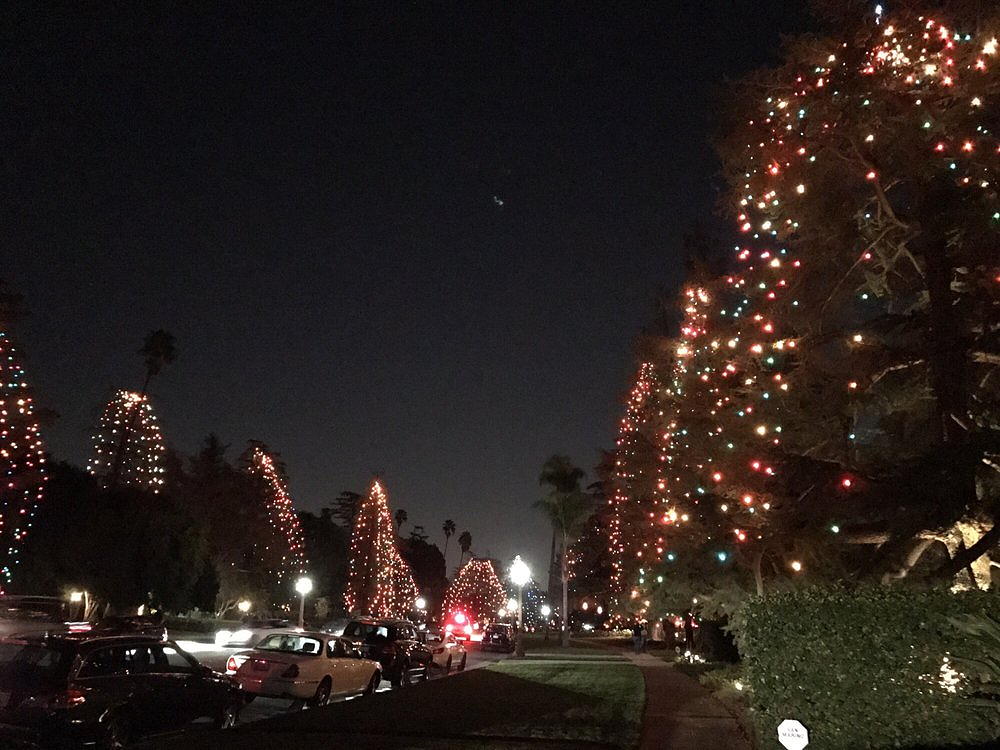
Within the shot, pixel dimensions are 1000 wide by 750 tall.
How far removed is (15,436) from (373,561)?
31.5m

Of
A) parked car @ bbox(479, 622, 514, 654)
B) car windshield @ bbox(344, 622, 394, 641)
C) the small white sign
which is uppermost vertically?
parked car @ bbox(479, 622, 514, 654)

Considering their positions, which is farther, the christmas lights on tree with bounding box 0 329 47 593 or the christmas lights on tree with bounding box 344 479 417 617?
the christmas lights on tree with bounding box 344 479 417 617

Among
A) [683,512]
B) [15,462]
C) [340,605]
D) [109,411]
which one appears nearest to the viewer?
[683,512]

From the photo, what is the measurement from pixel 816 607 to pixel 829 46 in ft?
31.4

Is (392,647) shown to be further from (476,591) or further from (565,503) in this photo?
(476,591)

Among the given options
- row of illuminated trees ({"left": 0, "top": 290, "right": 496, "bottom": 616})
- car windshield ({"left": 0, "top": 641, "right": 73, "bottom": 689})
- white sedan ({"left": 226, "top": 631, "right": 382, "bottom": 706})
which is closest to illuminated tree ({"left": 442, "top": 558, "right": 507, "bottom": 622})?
row of illuminated trees ({"left": 0, "top": 290, "right": 496, "bottom": 616})

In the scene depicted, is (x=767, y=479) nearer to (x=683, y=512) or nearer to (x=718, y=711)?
(x=718, y=711)

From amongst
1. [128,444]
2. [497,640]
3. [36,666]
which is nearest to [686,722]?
[36,666]

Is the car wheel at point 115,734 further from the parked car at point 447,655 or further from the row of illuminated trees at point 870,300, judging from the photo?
the parked car at point 447,655

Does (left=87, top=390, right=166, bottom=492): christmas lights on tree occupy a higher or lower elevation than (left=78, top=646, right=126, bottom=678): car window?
higher

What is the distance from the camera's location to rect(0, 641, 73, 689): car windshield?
10258 millimetres

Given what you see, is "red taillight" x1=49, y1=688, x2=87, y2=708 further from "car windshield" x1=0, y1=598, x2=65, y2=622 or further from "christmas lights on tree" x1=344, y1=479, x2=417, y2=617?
"christmas lights on tree" x1=344, y1=479, x2=417, y2=617

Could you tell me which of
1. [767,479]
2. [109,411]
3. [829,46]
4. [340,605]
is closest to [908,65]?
[829,46]

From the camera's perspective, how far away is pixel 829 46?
13969 mm
